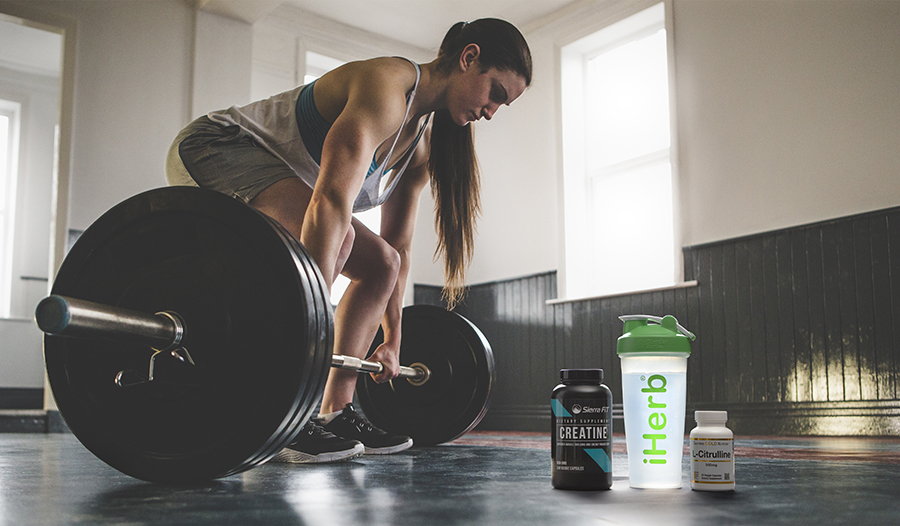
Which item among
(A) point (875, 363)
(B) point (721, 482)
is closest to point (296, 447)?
(B) point (721, 482)

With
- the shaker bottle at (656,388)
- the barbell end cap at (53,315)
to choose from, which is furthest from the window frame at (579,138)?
the barbell end cap at (53,315)

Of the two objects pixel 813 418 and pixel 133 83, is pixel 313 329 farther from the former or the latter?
pixel 133 83

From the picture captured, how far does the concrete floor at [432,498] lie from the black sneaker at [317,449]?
72mm

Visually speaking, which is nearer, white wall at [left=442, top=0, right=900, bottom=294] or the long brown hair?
the long brown hair

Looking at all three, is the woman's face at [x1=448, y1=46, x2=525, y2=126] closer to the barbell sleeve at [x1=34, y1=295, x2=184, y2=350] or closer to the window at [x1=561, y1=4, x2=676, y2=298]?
the barbell sleeve at [x1=34, y1=295, x2=184, y2=350]

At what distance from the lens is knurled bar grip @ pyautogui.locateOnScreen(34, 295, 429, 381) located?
0.86 metres

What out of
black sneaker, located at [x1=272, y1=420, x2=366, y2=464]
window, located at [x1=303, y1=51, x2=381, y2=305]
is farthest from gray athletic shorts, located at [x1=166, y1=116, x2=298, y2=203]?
window, located at [x1=303, y1=51, x2=381, y2=305]

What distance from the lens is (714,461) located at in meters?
0.99

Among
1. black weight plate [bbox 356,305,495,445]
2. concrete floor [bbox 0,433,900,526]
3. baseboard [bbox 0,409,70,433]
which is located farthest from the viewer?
baseboard [bbox 0,409,70,433]

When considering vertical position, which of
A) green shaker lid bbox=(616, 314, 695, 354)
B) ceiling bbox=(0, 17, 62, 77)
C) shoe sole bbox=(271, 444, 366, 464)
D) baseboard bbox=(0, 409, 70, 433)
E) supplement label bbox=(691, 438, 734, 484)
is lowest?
baseboard bbox=(0, 409, 70, 433)

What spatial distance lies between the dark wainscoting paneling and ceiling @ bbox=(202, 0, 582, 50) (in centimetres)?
197

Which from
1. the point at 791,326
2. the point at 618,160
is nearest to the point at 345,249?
the point at 791,326

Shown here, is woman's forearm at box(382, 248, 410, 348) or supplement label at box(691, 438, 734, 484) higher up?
woman's forearm at box(382, 248, 410, 348)

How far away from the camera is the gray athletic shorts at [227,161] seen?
1.58 m
